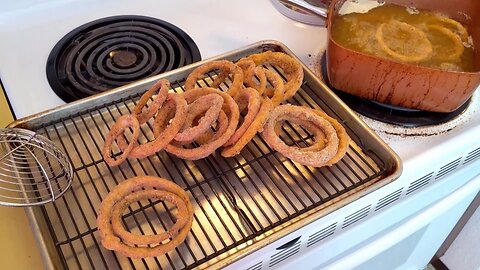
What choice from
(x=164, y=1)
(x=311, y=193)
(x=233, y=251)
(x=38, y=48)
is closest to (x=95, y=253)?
(x=233, y=251)

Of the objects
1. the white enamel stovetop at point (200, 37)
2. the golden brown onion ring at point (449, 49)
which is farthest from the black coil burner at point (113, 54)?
the golden brown onion ring at point (449, 49)

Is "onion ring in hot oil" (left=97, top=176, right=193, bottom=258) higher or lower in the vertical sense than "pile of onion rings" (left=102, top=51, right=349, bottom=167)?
lower

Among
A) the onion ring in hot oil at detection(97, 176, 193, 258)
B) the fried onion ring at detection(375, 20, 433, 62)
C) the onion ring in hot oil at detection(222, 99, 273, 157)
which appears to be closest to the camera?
the onion ring in hot oil at detection(97, 176, 193, 258)

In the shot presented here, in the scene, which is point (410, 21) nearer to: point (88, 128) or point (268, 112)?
point (268, 112)

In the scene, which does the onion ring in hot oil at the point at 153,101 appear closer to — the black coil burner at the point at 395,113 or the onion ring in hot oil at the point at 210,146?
the onion ring in hot oil at the point at 210,146

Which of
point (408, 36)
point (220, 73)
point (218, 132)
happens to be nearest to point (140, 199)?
point (218, 132)

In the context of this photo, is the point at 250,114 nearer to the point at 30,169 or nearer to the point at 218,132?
the point at 218,132

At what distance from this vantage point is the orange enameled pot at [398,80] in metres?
0.75

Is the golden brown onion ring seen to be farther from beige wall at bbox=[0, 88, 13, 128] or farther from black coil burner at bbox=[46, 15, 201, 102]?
beige wall at bbox=[0, 88, 13, 128]

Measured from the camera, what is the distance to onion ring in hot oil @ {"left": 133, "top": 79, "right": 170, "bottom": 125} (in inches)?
28.6

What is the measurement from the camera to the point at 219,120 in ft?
2.38

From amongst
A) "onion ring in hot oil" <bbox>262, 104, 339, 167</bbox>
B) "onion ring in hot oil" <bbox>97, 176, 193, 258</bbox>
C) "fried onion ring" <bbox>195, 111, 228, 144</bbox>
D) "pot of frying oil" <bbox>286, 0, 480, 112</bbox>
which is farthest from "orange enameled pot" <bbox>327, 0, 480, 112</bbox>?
"onion ring in hot oil" <bbox>97, 176, 193, 258</bbox>

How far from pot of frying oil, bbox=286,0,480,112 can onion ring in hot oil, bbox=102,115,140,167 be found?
0.33 meters

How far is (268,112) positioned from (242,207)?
0.47ft
